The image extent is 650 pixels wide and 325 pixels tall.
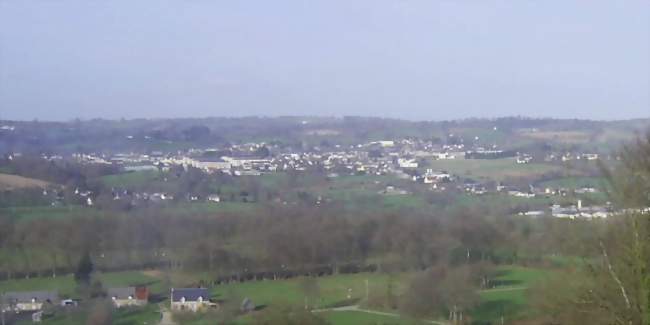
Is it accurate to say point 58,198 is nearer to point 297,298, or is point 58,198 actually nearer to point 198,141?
point 297,298

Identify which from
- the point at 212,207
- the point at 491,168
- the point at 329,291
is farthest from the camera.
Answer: the point at 491,168

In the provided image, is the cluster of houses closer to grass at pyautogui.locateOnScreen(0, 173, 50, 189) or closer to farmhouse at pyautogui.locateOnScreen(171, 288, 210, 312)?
farmhouse at pyautogui.locateOnScreen(171, 288, 210, 312)

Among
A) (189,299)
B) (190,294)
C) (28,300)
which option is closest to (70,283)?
(28,300)

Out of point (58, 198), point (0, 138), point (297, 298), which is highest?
point (0, 138)

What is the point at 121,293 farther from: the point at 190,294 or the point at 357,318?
the point at 357,318

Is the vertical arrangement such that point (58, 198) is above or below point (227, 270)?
above

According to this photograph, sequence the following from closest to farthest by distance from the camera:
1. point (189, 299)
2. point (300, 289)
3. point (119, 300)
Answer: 1. point (119, 300)
2. point (189, 299)
3. point (300, 289)

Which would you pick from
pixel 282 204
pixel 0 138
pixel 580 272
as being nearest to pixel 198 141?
pixel 282 204
